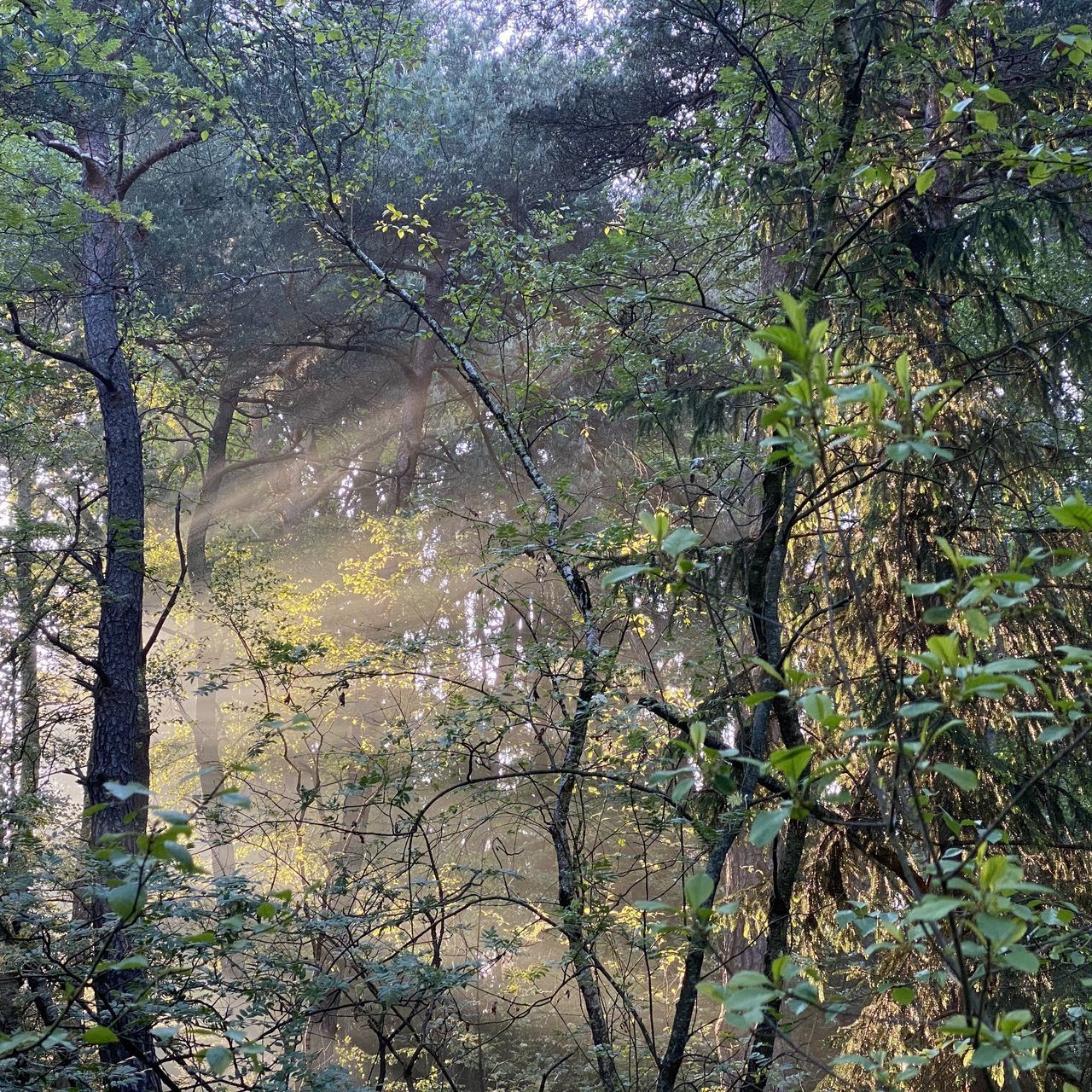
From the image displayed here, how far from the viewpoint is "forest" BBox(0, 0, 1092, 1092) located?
1.38 meters

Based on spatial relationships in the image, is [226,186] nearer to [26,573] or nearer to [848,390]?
[26,573]

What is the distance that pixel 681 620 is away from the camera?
5.97 meters

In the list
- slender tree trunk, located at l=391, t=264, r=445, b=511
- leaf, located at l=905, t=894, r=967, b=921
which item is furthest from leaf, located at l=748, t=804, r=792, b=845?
slender tree trunk, located at l=391, t=264, r=445, b=511

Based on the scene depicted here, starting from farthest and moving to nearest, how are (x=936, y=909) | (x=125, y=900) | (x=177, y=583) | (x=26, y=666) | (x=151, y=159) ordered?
(x=26, y=666)
(x=151, y=159)
(x=177, y=583)
(x=125, y=900)
(x=936, y=909)

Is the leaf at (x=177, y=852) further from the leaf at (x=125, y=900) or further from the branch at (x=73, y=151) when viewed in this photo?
the branch at (x=73, y=151)

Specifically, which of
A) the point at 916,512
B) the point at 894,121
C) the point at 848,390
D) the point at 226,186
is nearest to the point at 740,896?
the point at 916,512

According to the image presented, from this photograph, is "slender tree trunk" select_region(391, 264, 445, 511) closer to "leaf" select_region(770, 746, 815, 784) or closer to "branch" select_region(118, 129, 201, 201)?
"branch" select_region(118, 129, 201, 201)

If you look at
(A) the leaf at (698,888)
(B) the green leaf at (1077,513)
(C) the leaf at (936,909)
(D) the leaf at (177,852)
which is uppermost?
(B) the green leaf at (1077,513)

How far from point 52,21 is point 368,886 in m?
4.53

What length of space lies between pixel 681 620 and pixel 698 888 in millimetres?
4968

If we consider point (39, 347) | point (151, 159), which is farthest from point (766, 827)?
point (151, 159)

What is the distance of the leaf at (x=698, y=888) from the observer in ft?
3.43

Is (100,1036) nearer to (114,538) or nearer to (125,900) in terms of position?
(125,900)

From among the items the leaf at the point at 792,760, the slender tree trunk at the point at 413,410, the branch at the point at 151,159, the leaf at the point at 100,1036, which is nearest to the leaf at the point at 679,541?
the leaf at the point at 792,760
